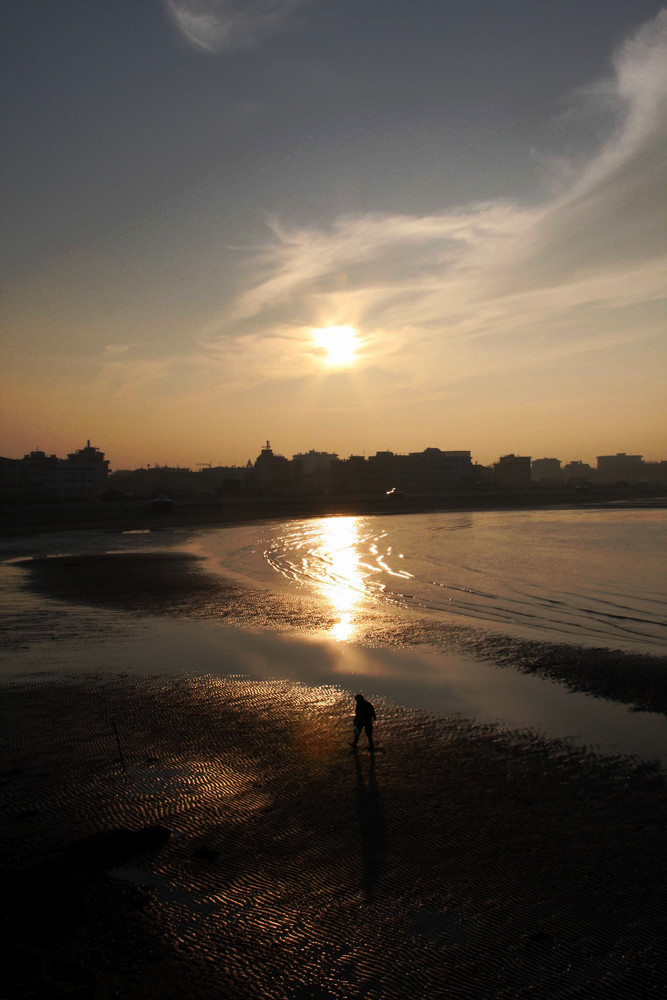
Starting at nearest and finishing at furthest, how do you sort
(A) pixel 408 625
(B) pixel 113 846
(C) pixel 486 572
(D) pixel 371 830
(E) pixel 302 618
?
(B) pixel 113 846 < (D) pixel 371 830 < (A) pixel 408 625 < (E) pixel 302 618 < (C) pixel 486 572

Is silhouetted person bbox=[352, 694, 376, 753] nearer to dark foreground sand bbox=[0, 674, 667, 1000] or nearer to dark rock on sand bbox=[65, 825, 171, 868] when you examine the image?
dark foreground sand bbox=[0, 674, 667, 1000]

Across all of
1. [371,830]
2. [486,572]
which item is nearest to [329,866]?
[371,830]

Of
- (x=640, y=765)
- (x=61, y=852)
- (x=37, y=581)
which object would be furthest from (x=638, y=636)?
(x=37, y=581)

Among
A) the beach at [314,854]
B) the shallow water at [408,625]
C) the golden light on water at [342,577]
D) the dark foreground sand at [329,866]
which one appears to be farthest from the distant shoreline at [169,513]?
the dark foreground sand at [329,866]

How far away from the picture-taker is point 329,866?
335 inches

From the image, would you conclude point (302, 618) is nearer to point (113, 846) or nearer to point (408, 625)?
point (408, 625)

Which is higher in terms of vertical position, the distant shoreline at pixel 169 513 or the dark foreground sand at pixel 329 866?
the distant shoreline at pixel 169 513

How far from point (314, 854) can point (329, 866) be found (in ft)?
1.10

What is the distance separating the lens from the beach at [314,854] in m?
6.67

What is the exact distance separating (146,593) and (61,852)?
23306 mm

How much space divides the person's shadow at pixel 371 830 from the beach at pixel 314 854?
0.04 metres

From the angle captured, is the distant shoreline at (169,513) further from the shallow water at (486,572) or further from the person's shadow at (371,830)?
the person's shadow at (371,830)

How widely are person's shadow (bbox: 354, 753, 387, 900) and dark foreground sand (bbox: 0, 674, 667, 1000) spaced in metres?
0.04

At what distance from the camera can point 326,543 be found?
184 feet
